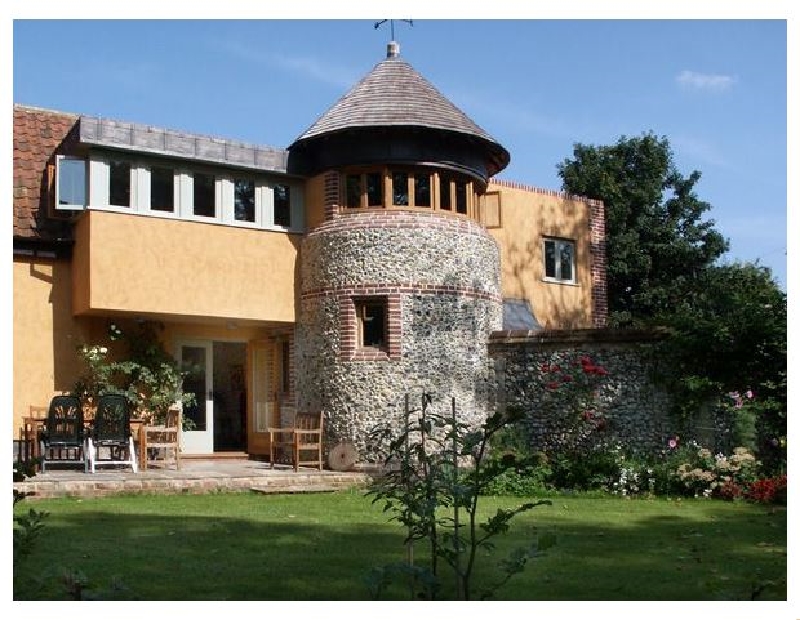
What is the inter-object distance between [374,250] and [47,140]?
6.73m

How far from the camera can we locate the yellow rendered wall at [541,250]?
A: 75.5 feet

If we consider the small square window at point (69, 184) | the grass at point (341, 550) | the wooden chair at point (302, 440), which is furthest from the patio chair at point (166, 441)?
the small square window at point (69, 184)

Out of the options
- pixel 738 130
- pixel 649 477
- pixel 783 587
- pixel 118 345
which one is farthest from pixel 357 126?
pixel 783 587

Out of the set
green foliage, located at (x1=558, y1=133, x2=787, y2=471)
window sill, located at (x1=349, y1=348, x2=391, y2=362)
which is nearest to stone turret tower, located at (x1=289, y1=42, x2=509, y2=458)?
window sill, located at (x1=349, y1=348, x2=391, y2=362)

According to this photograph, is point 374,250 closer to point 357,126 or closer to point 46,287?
point 357,126

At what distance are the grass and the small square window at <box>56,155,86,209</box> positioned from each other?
5.88m

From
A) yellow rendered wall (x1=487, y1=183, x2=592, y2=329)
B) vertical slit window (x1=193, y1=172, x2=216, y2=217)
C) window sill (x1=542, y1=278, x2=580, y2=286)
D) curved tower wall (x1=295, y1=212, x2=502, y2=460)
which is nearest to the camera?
curved tower wall (x1=295, y1=212, x2=502, y2=460)

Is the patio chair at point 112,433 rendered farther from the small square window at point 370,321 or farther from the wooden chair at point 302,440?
the small square window at point 370,321

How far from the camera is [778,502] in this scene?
46.0 feet

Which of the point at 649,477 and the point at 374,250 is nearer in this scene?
the point at 649,477

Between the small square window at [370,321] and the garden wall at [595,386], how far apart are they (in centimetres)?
242

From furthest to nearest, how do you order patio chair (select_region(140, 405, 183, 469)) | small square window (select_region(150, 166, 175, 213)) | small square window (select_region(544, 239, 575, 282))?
small square window (select_region(544, 239, 575, 282)) < small square window (select_region(150, 166, 175, 213)) < patio chair (select_region(140, 405, 183, 469))

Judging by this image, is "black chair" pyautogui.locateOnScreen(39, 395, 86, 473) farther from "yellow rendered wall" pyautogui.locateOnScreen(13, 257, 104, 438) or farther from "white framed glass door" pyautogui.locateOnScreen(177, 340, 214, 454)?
"white framed glass door" pyautogui.locateOnScreen(177, 340, 214, 454)

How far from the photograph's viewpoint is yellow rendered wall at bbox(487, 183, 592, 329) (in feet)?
75.5
